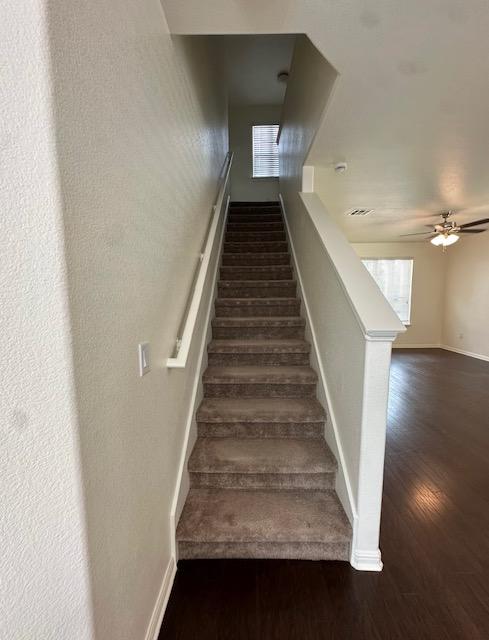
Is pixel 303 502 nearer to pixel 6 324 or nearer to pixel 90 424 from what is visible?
pixel 90 424

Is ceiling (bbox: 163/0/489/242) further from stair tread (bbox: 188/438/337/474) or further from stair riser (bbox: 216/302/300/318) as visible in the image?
stair tread (bbox: 188/438/337/474)

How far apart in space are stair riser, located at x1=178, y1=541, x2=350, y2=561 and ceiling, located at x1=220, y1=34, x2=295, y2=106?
4.93 m

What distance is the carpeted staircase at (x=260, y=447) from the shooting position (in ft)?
4.76

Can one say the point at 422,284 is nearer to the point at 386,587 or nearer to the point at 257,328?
the point at 257,328

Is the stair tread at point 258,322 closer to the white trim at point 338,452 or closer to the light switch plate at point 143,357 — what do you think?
the white trim at point 338,452

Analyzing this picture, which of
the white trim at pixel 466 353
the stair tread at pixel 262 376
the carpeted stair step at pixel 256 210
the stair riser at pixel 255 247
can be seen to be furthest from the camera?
the white trim at pixel 466 353

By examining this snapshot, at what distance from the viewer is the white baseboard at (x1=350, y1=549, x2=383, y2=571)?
1414mm

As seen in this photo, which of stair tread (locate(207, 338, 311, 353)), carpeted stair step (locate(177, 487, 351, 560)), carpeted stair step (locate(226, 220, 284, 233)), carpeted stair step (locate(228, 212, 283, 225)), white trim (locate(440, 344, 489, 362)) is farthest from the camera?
white trim (locate(440, 344, 489, 362))

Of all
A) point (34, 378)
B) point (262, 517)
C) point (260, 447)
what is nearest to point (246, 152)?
point (260, 447)

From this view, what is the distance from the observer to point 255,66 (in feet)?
14.6

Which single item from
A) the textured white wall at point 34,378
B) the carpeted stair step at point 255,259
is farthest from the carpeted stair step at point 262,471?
the carpeted stair step at point 255,259

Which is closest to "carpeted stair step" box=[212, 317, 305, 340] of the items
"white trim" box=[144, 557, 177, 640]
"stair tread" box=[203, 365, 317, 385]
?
"stair tread" box=[203, 365, 317, 385]

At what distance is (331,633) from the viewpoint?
3.80 ft

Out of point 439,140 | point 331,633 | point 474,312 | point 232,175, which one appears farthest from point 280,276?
point 474,312
